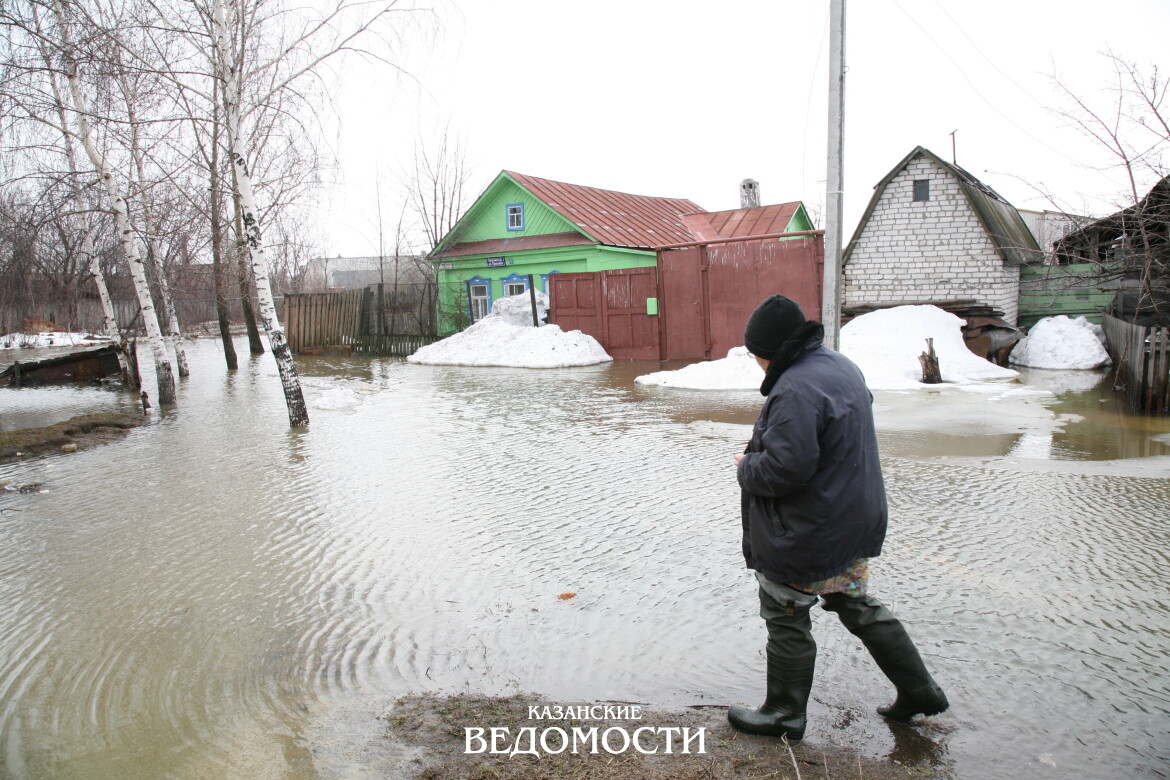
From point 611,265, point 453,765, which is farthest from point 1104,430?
point 611,265

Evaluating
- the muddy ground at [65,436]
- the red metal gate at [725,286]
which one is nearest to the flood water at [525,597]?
the muddy ground at [65,436]

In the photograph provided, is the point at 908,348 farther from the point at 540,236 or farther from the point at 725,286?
the point at 540,236

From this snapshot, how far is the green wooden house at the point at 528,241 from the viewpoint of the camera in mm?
24906

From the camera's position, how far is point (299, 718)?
10.3 ft

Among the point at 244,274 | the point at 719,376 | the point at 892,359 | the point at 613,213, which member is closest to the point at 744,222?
the point at 613,213

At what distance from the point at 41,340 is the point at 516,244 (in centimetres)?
2566

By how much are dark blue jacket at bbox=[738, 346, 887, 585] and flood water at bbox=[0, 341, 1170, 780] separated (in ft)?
2.39

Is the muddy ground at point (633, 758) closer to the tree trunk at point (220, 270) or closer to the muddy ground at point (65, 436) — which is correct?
the muddy ground at point (65, 436)

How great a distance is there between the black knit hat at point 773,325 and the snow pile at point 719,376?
1027 cm

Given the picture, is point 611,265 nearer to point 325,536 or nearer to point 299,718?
point 325,536

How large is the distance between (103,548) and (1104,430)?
10035 mm

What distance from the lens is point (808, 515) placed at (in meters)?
2.75

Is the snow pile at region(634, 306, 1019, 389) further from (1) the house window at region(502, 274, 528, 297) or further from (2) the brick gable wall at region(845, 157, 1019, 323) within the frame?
(1) the house window at region(502, 274, 528, 297)

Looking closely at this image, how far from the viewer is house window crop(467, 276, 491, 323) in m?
27.3
